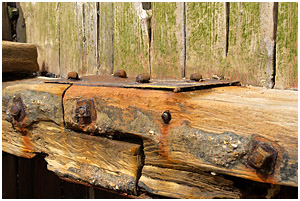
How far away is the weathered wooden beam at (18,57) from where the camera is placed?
5.65ft

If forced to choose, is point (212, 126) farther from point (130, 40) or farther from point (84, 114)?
point (130, 40)

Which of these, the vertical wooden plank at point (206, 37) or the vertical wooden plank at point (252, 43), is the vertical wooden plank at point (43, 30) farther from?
the vertical wooden plank at point (252, 43)

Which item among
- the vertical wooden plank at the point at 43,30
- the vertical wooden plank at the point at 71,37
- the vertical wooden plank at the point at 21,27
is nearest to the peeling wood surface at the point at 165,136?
the vertical wooden plank at the point at 71,37

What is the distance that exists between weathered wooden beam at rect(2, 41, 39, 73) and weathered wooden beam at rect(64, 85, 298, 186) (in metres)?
0.91

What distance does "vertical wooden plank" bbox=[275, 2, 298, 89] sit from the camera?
3.97ft

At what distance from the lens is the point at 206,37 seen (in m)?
1.44

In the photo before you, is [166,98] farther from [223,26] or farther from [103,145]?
[223,26]

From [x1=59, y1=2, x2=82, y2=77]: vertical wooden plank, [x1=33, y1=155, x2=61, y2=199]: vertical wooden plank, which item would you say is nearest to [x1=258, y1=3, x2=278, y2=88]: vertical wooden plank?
[x1=59, y1=2, x2=82, y2=77]: vertical wooden plank

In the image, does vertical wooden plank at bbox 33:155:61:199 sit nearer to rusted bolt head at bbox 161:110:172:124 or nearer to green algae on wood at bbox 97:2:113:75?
green algae on wood at bbox 97:2:113:75

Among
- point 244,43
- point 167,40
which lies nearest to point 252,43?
point 244,43

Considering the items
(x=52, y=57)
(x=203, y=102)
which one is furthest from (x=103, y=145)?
(x=52, y=57)

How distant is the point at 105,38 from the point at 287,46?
1.10 m

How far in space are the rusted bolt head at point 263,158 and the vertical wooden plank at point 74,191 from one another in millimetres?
1637

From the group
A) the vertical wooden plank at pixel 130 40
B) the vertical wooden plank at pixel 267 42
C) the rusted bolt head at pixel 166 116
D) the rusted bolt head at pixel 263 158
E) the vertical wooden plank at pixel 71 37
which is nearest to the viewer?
the rusted bolt head at pixel 263 158
